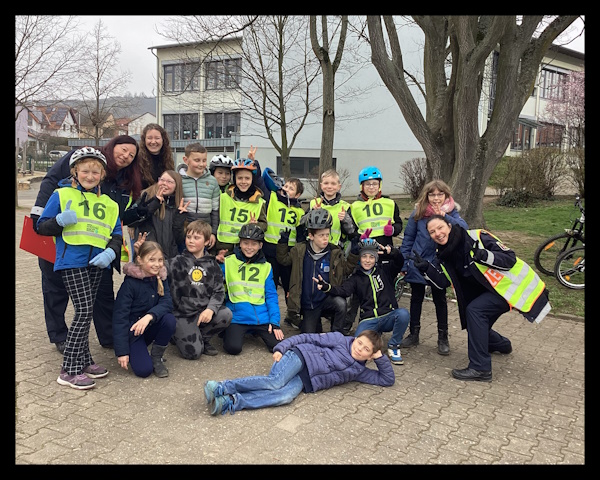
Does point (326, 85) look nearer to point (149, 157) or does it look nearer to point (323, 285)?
point (149, 157)

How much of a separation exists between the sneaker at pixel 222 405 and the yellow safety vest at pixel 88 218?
170 centimetres

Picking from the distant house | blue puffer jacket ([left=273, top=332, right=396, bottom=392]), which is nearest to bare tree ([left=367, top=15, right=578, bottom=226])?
blue puffer jacket ([left=273, top=332, right=396, bottom=392])

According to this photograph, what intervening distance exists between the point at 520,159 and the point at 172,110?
1084 inches

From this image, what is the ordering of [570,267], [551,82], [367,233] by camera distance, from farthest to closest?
[551,82], [570,267], [367,233]

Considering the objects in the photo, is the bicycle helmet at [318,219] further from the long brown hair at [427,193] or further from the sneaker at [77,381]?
the sneaker at [77,381]

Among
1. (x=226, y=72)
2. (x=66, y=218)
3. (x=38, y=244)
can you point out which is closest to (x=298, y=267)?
(x=66, y=218)

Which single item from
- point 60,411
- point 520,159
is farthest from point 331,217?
point 520,159

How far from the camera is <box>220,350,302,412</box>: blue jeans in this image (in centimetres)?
423

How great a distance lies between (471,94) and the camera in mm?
9148

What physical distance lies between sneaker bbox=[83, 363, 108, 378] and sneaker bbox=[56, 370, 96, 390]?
0.39ft

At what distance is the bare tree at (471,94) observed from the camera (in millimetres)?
8992

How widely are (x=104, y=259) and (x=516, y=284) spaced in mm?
3740

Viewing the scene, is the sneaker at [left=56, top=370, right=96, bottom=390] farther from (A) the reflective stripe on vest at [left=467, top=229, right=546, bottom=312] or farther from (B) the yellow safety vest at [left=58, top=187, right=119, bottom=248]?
(A) the reflective stripe on vest at [left=467, top=229, right=546, bottom=312]

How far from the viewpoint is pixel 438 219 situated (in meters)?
5.19
